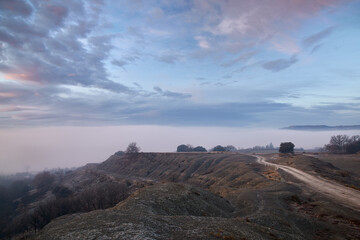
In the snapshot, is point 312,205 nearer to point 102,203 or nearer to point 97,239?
point 97,239

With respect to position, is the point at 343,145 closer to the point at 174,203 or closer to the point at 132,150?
the point at 174,203

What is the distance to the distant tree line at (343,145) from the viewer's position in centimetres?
12839

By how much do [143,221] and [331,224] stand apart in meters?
30.0

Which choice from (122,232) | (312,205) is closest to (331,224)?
(312,205)

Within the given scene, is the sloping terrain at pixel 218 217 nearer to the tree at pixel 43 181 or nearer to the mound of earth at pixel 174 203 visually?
the mound of earth at pixel 174 203

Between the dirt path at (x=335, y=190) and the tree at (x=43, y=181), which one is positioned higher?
the dirt path at (x=335, y=190)

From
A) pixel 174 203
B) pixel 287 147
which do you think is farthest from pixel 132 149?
pixel 174 203

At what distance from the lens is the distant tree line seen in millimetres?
128387

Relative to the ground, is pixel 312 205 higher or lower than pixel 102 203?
higher

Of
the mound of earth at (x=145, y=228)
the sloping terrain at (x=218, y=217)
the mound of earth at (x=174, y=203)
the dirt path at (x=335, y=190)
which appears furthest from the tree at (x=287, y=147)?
the mound of earth at (x=145, y=228)

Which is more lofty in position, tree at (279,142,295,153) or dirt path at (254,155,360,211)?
tree at (279,142,295,153)

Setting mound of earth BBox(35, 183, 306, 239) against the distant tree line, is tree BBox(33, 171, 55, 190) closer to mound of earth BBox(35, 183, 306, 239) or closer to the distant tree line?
mound of earth BBox(35, 183, 306, 239)

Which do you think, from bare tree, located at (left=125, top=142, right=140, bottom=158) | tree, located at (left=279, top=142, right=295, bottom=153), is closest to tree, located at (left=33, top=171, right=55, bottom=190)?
bare tree, located at (left=125, top=142, right=140, bottom=158)

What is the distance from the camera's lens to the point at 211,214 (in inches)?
1362
